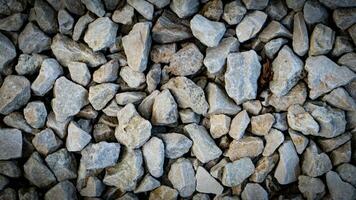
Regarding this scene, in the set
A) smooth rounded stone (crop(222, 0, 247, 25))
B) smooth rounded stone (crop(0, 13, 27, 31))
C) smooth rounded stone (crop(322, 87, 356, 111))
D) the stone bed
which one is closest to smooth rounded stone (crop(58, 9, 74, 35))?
the stone bed

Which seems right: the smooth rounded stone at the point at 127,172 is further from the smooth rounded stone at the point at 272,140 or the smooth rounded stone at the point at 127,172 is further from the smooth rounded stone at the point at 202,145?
the smooth rounded stone at the point at 272,140

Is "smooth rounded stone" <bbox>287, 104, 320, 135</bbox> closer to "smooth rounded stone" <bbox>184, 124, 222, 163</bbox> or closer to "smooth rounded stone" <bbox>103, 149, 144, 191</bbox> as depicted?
"smooth rounded stone" <bbox>184, 124, 222, 163</bbox>

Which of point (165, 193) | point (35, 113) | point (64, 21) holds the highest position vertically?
point (64, 21)

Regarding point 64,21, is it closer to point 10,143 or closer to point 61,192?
point 10,143

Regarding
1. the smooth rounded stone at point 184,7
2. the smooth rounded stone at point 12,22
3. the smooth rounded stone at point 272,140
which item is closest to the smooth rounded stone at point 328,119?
the smooth rounded stone at point 272,140

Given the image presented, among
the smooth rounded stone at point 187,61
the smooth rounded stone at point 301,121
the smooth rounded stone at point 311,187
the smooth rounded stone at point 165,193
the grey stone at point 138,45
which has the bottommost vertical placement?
the smooth rounded stone at point 165,193

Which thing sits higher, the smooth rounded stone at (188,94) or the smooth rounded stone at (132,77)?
the smooth rounded stone at (132,77)

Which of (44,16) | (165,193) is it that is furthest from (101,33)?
(165,193)
